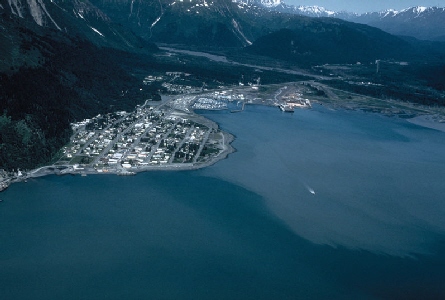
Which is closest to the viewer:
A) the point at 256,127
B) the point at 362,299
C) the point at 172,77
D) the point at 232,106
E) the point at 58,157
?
the point at 362,299

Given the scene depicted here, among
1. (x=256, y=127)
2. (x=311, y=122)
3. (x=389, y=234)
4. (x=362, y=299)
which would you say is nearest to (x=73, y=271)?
(x=362, y=299)

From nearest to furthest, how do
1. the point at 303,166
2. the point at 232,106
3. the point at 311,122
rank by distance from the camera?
the point at 303,166, the point at 311,122, the point at 232,106

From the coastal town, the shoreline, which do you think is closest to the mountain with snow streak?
the coastal town

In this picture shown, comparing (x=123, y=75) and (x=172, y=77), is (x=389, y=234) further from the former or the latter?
(x=172, y=77)

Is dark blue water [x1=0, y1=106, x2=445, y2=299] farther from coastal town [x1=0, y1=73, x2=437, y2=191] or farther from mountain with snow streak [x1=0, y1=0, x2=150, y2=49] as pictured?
mountain with snow streak [x1=0, y1=0, x2=150, y2=49]

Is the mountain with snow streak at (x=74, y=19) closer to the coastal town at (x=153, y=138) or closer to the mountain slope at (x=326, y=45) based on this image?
the coastal town at (x=153, y=138)

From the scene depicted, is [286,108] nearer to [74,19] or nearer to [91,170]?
[91,170]

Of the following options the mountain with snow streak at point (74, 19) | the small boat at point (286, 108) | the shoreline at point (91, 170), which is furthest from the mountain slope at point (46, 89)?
the small boat at point (286, 108)

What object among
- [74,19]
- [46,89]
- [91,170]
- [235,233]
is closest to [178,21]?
[74,19]

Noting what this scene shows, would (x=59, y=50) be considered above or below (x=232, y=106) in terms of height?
above
